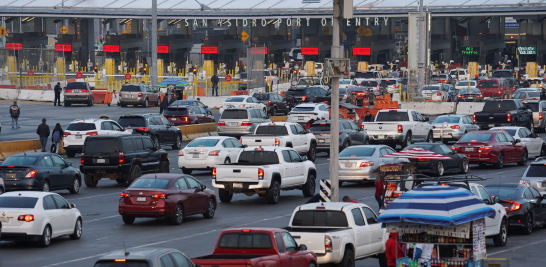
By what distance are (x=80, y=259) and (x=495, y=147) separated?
20576 millimetres

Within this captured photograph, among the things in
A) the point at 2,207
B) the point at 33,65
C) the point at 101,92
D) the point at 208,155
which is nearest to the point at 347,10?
the point at 2,207

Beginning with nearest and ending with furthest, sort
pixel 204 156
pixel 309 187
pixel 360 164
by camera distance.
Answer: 1. pixel 309 187
2. pixel 360 164
3. pixel 204 156

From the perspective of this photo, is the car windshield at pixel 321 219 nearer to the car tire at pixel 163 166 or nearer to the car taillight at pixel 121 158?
the car taillight at pixel 121 158

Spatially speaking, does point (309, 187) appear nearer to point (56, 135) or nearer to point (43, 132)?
point (43, 132)

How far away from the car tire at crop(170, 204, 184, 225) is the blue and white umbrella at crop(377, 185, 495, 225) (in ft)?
29.1

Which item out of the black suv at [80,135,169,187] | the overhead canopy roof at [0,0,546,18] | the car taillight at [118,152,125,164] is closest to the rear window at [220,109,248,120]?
the black suv at [80,135,169,187]

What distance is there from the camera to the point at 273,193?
82.9 ft

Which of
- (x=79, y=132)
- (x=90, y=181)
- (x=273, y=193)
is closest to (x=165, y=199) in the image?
(x=273, y=193)

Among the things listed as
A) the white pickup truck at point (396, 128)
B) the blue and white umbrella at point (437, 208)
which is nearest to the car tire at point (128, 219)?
the blue and white umbrella at point (437, 208)

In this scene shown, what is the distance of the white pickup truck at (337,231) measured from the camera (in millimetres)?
15328

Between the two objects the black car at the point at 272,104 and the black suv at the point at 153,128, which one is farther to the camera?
the black car at the point at 272,104

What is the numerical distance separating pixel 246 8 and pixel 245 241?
76757 mm

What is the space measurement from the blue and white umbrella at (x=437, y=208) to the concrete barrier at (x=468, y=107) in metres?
42.9

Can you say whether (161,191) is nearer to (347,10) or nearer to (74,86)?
(347,10)
